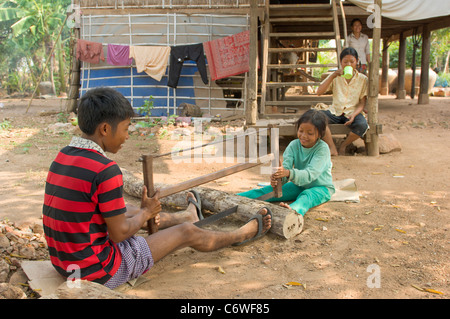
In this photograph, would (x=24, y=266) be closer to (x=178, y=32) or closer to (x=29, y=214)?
(x=29, y=214)

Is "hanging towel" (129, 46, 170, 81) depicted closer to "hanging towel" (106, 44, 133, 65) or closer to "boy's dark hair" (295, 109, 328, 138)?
"hanging towel" (106, 44, 133, 65)

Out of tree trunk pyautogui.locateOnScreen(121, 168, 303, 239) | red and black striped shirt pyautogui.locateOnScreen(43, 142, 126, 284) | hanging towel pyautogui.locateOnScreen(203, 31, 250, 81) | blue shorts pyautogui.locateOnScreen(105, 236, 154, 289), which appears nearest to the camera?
red and black striped shirt pyautogui.locateOnScreen(43, 142, 126, 284)

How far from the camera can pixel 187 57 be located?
9.39m

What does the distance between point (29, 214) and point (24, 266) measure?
4.35 ft

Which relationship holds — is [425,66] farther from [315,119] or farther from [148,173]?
[148,173]

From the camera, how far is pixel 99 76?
1028 centimetres

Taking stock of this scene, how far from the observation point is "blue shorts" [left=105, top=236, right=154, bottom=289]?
7.01ft

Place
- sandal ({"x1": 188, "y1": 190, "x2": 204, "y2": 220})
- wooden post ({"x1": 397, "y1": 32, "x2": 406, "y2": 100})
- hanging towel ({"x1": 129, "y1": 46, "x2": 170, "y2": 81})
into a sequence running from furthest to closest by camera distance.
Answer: wooden post ({"x1": 397, "y1": 32, "x2": 406, "y2": 100}) < hanging towel ({"x1": 129, "y1": 46, "x2": 170, "y2": 81}) < sandal ({"x1": 188, "y1": 190, "x2": 204, "y2": 220})

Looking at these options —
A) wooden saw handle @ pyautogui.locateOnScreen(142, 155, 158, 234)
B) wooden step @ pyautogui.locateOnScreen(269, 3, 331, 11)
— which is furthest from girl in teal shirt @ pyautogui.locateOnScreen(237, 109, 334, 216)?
wooden step @ pyautogui.locateOnScreen(269, 3, 331, 11)

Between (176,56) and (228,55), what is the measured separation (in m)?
1.27

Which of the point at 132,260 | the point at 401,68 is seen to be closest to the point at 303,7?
the point at 401,68
